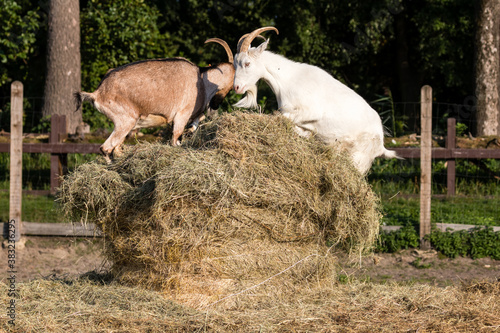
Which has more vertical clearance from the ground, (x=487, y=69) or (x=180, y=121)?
(x=487, y=69)

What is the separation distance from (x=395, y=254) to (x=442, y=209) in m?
1.70

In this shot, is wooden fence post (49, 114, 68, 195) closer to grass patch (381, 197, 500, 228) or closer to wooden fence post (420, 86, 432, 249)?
grass patch (381, 197, 500, 228)

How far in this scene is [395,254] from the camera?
8.34 metres

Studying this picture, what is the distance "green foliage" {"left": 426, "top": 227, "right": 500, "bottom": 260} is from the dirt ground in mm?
97

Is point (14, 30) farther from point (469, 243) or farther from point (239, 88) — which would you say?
point (469, 243)

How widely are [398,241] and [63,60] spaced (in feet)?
27.9

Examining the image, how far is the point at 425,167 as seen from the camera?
8.41 m

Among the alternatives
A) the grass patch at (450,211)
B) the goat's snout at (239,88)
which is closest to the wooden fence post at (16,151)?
the goat's snout at (239,88)

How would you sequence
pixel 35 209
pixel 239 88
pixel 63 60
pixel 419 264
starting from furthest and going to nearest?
pixel 63 60 → pixel 35 209 → pixel 419 264 → pixel 239 88

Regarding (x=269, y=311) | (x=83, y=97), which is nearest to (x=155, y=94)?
→ (x=83, y=97)

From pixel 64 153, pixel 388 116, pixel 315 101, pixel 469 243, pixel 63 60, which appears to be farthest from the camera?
pixel 63 60

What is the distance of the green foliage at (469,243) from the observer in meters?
8.10

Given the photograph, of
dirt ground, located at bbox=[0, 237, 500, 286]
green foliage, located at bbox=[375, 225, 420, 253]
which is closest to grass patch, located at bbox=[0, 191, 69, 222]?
dirt ground, located at bbox=[0, 237, 500, 286]

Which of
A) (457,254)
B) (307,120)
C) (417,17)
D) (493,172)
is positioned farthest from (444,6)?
(307,120)
